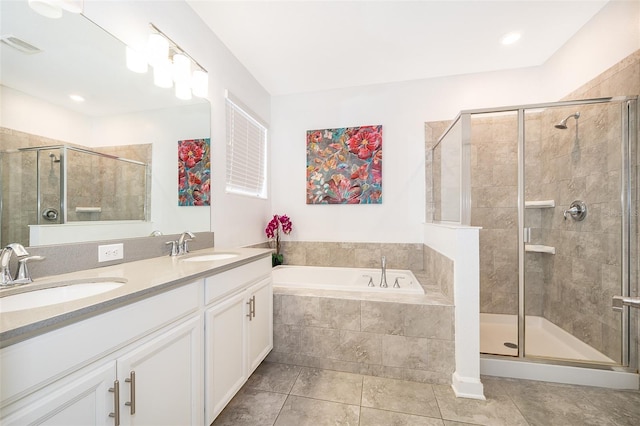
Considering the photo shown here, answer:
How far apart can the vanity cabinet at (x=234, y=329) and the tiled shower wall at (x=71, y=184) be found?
0.67 metres

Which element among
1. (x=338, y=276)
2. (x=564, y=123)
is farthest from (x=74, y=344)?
(x=564, y=123)

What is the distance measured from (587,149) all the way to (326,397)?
266 centimetres

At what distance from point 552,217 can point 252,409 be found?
2.75m

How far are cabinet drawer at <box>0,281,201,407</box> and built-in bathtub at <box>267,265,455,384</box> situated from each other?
44.3 inches

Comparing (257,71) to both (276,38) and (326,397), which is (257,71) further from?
(326,397)

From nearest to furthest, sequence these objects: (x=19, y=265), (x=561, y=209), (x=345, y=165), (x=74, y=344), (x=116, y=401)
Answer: (x=74, y=344)
(x=116, y=401)
(x=19, y=265)
(x=561, y=209)
(x=345, y=165)

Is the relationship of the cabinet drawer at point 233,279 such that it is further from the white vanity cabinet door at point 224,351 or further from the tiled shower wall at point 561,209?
the tiled shower wall at point 561,209

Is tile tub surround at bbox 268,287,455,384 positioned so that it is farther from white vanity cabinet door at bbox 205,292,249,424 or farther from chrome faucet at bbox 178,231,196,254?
chrome faucet at bbox 178,231,196,254

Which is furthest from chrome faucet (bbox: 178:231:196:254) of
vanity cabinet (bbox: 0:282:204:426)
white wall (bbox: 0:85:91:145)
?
white wall (bbox: 0:85:91:145)

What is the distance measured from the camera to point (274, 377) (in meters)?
1.82

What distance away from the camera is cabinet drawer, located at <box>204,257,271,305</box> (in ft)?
4.08

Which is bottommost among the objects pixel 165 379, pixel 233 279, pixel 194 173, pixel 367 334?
pixel 367 334

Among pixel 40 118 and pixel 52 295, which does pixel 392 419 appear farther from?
pixel 40 118

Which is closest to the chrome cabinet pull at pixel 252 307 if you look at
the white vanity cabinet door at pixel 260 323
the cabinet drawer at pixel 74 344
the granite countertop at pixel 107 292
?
the white vanity cabinet door at pixel 260 323
